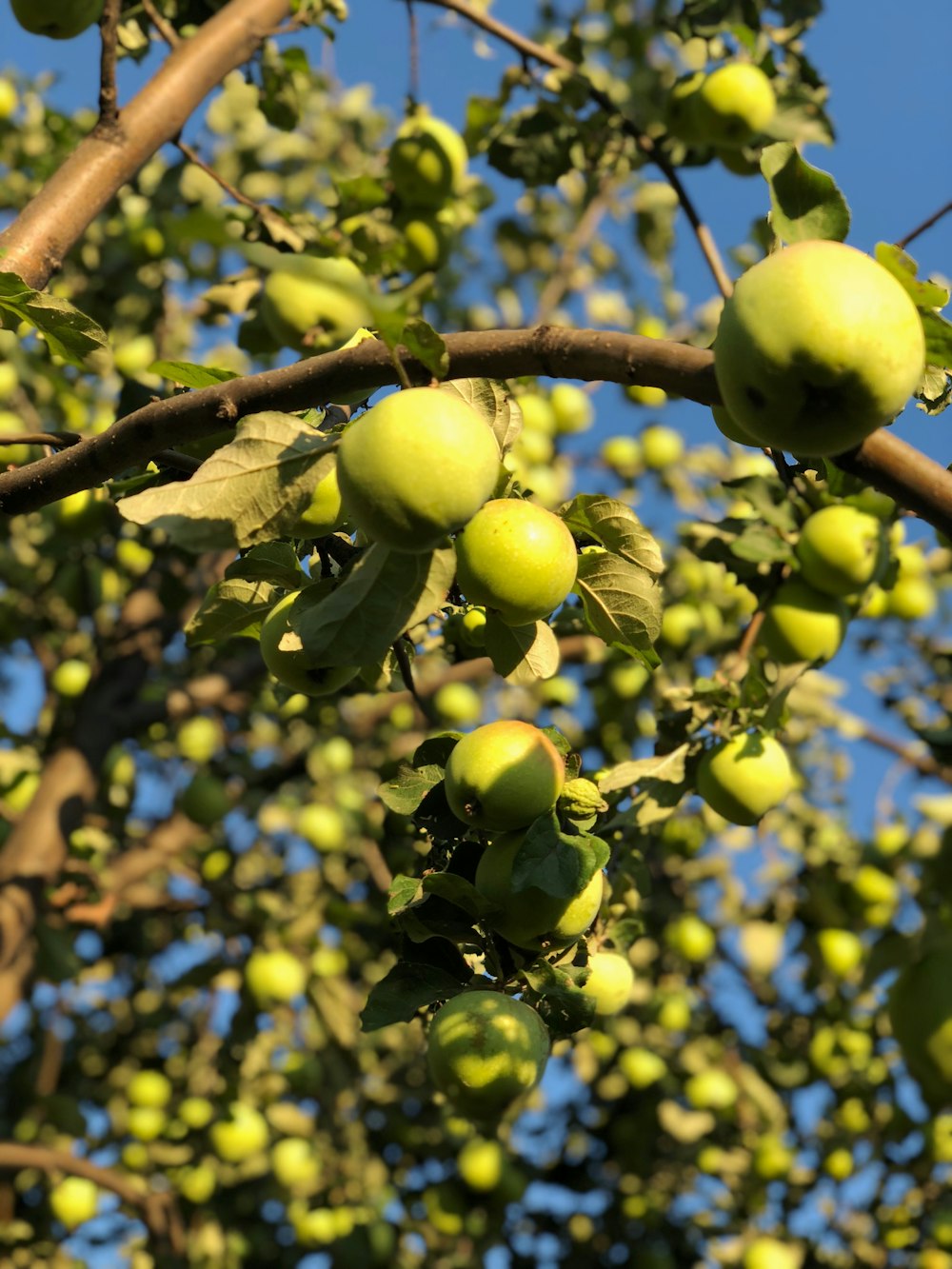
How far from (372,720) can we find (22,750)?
1590mm

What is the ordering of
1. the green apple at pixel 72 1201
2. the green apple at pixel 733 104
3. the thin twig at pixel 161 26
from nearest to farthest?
the thin twig at pixel 161 26 → the green apple at pixel 733 104 → the green apple at pixel 72 1201

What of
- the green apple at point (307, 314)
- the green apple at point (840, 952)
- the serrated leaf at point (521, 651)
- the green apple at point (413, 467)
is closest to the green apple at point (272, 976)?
the green apple at point (840, 952)

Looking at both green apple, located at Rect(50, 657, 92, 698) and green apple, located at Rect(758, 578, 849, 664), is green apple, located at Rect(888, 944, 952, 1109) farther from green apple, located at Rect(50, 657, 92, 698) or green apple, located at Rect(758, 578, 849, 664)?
green apple, located at Rect(50, 657, 92, 698)

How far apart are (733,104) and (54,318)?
220 centimetres

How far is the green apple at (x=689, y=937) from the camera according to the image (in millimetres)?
4797

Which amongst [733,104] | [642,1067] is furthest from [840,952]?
[733,104]

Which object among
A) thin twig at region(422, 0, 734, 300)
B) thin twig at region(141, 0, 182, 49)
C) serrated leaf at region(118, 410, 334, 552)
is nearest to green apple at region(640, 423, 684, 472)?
thin twig at region(422, 0, 734, 300)

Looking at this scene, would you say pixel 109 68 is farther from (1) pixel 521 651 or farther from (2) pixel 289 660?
(1) pixel 521 651

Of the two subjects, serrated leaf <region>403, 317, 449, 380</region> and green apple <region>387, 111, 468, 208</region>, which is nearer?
serrated leaf <region>403, 317, 449, 380</region>

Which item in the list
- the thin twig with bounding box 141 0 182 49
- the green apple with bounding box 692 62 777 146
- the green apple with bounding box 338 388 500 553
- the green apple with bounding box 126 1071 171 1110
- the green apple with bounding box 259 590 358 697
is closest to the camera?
the green apple with bounding box 338 388 500 553

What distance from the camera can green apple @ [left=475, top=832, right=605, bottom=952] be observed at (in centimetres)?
147

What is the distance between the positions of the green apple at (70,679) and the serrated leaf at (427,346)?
3.97 m

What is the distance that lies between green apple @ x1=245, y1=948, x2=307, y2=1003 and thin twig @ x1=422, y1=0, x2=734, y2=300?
3061mm

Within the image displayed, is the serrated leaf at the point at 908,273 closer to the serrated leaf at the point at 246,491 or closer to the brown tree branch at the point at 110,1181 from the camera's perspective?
the serrated leaf at the point at 246,491
